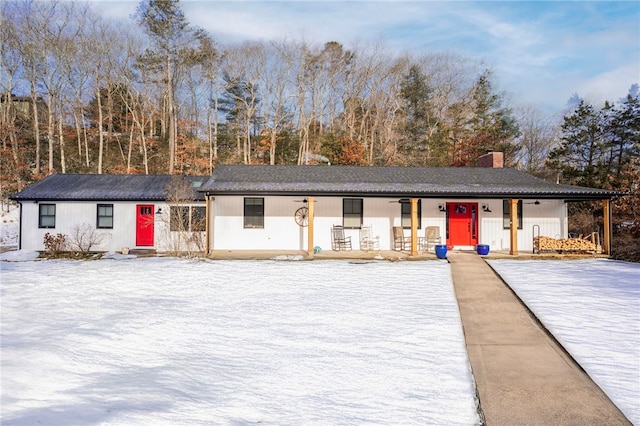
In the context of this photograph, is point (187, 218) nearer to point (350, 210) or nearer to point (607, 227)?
point (350, 210)

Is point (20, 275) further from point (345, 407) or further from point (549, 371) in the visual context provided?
point (549, 371)

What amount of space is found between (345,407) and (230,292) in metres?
6.38

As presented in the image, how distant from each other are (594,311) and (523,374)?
4.14 meters

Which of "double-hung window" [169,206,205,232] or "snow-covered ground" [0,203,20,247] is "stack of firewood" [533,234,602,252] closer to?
"double-hung window" [169,206,205,232]

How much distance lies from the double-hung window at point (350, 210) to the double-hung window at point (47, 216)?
1192 centimetres

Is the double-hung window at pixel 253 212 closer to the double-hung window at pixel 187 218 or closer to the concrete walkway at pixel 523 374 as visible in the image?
the double-hung window at pixel 187 218

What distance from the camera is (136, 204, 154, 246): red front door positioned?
17.5 meters

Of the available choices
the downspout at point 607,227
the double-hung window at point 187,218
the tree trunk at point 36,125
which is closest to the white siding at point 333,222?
the double-hung window at point 187,218

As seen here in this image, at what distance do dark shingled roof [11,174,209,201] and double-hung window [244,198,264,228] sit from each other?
2172mm

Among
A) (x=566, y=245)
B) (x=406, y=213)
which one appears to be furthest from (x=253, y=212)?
(x=566, y=245)

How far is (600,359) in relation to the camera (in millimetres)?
6406

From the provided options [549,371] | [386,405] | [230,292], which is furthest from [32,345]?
[549,371]

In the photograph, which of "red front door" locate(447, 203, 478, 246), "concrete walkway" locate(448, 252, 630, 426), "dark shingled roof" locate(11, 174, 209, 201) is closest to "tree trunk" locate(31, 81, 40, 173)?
"dark shingled roof" locate(11, 174, 209, 201)

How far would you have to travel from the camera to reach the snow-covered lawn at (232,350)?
4848mm
